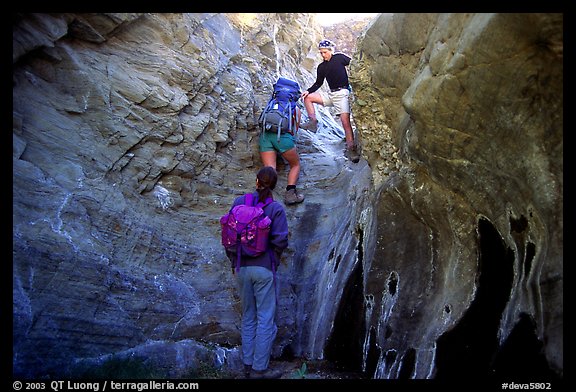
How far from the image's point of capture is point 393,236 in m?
5.96

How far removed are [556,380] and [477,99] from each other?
2480 millimetres

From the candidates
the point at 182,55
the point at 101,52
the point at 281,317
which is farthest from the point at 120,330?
the point at 182,55

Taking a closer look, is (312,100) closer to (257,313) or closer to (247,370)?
(257,313)

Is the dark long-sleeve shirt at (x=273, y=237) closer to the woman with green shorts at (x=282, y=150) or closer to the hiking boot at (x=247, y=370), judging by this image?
the hiking boot at (x=247, y=370)

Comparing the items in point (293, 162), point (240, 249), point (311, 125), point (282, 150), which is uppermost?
point (311, 125)

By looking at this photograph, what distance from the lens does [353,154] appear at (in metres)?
8.84

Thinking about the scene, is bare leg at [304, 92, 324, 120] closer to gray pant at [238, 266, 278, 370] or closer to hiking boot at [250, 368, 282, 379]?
gray pant at [238, 266, 278, 370]

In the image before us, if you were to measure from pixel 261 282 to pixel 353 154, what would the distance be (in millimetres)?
4124

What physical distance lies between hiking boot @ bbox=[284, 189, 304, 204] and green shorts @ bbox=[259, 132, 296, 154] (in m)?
0.80

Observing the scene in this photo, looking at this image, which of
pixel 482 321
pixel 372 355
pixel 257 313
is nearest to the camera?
pixel 482 321

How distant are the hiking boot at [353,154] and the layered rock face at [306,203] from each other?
0.57 metres

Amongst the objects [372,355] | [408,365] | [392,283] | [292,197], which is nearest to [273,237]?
[392,283]

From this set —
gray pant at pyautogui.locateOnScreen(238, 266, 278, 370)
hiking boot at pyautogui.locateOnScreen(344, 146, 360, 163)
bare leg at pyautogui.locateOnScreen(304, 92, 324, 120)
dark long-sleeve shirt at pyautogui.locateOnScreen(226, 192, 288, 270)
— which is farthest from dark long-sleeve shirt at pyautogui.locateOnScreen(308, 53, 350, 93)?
gray pant at pyautogui.locateOnScreen(238, 266, 278, 370)
